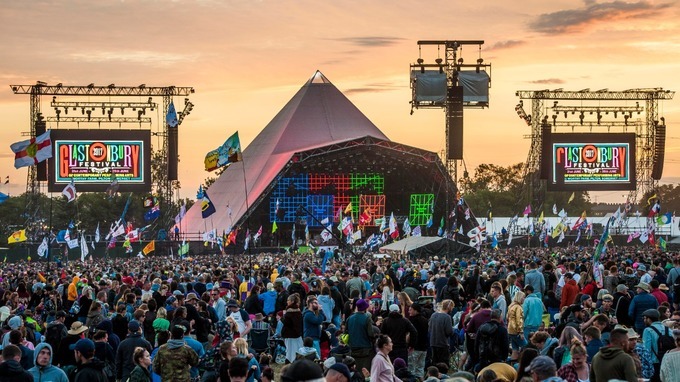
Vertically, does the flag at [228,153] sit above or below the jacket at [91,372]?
above

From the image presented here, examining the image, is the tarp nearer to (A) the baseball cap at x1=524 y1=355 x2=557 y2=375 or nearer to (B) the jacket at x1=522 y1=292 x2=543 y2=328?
(B) the jacket at x1=522 y1=292 x2=543 y2=328

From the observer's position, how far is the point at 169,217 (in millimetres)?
62250

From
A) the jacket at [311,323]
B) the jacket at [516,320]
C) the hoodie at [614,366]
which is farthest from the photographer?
the jacket at [311,323]

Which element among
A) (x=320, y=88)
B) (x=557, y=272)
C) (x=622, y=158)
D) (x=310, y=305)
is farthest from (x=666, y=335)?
(x=320, y=88)

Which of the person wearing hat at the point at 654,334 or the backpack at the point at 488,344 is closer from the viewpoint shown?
the person wearing hat at the point at 654,334

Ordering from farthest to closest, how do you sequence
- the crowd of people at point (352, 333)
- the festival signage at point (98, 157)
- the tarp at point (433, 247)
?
the festival signage at point (98, 157) < the tarp at point (433, 247) < the crowd of people at point (352, 333)

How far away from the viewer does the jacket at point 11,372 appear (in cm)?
916

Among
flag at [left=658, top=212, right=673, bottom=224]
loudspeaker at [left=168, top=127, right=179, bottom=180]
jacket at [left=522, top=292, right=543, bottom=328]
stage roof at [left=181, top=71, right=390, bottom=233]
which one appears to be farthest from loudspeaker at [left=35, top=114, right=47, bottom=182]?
jacket at [left=522, top=292, right=543, bottom=328]

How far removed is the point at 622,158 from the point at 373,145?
1420 centimetres

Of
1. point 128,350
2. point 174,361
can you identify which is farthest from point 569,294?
point 174,361

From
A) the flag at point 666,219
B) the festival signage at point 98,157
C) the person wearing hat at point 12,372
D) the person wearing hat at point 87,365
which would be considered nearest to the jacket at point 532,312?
the person wearing hat at point 87,365

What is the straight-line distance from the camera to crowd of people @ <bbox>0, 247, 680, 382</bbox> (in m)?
9.60

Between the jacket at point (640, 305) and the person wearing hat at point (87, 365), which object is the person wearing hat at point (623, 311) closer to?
the jacket at point (640, 305)

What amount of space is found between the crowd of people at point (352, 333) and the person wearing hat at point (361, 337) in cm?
1
